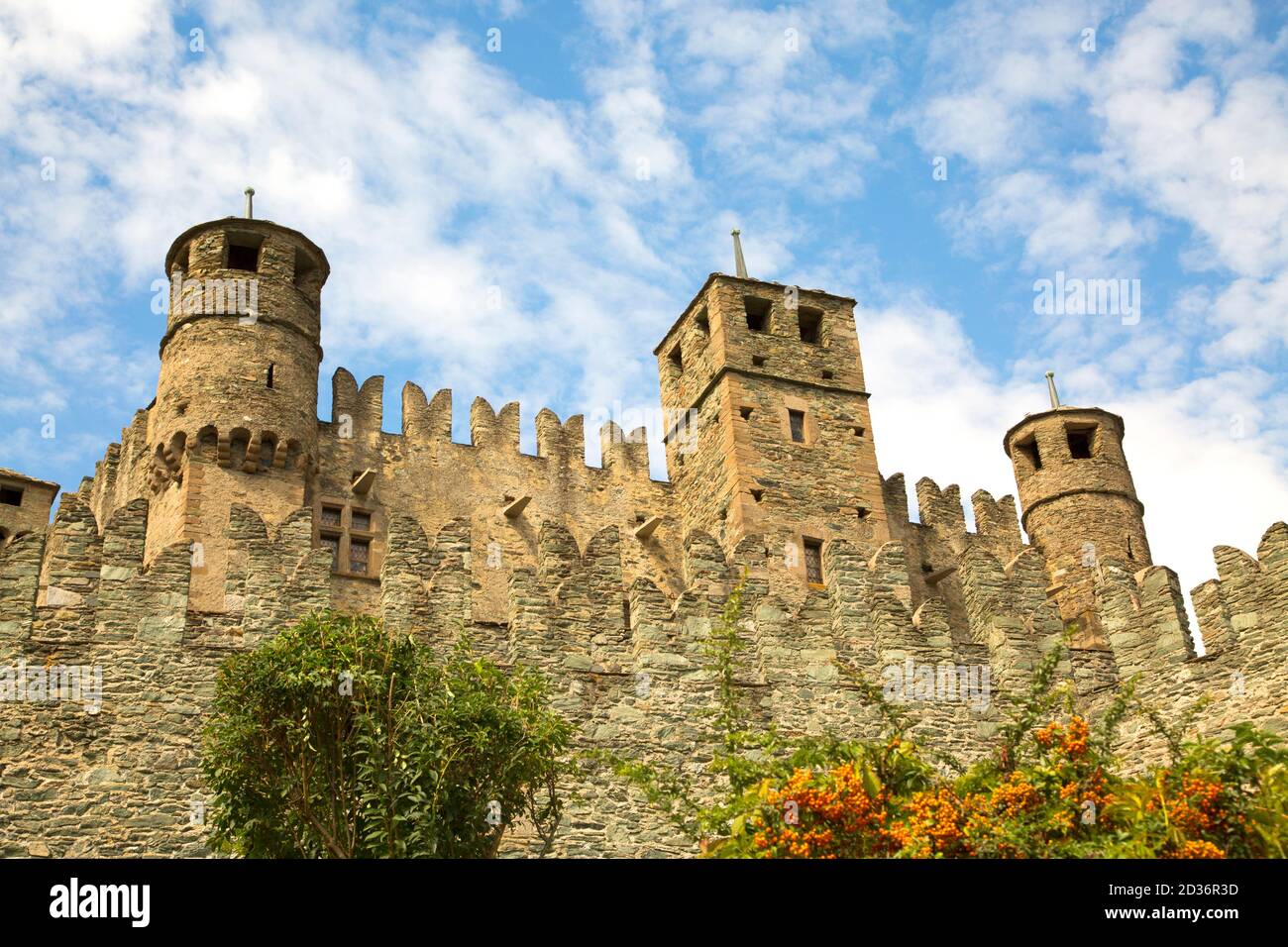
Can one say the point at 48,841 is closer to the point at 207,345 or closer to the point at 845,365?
the point at 207,345

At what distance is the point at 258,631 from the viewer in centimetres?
1482

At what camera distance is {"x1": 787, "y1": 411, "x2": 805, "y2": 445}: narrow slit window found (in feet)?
94.6

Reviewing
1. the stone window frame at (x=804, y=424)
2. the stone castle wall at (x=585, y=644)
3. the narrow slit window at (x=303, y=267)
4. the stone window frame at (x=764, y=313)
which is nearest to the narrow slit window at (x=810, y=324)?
the stone window frame at (x=764, y=313)

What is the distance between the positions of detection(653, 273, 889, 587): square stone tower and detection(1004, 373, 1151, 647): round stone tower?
208 inches

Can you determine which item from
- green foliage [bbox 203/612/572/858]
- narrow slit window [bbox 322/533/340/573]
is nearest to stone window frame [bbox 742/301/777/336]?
narrow slit window [bbox 322/533/340/573]

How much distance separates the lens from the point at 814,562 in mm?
27234

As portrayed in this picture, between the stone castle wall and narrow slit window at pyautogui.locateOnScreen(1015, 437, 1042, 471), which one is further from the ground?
narrow slit window at pyautogui.locateOnScreen(1015, 437, 1042, 471)

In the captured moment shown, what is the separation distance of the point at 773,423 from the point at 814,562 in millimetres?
3084

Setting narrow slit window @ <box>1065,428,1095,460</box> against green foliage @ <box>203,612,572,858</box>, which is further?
narrow slit window @ <box>1065,428,1095,460</box>

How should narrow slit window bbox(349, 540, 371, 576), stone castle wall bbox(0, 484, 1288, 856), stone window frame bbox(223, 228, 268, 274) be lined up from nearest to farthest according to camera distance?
stone castle wall bbox(0, 484, 1288, 856), narrow slit window bbox(349, 540, 371, 576), stone window frame bbox(223, 228, 268, 274)

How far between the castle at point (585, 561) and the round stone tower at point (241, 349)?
0.18 feet

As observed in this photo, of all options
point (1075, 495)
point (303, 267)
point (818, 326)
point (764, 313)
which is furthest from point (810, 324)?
point (303, 267)

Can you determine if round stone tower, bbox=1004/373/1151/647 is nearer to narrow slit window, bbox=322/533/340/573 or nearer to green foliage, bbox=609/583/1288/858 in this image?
narrow slit window, bbox=322/533/340/573
